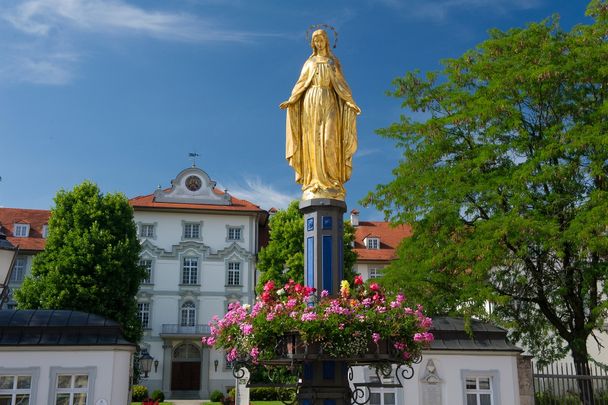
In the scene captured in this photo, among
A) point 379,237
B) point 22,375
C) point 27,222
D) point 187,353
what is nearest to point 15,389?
point 22,375

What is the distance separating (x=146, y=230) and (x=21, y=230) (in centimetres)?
925

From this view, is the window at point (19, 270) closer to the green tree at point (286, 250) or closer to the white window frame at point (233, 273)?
the white window frame at point (233, 273)

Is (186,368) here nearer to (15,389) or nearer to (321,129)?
(15,389)

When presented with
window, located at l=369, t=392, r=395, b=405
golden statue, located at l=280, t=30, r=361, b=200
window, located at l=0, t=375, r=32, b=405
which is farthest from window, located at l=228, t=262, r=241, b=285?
golden statue, located at l=280, t=30, r=361, b=200

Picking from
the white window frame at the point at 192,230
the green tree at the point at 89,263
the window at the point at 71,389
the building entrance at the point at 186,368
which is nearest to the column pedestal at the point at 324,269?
the window at the point at 71,389

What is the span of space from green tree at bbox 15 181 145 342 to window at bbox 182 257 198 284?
394 inches

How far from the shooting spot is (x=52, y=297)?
2912 centimetres

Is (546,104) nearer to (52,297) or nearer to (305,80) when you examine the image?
(305,80)

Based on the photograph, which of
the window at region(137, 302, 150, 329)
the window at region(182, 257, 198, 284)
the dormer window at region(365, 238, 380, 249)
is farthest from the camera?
the dormer window at region(365, 238, 380, 249)

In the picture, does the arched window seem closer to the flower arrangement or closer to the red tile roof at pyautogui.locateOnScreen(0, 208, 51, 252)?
the red tile roof at pyautogui.locateOnScreen(0, 208, 51, 252)

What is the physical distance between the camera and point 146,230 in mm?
41938

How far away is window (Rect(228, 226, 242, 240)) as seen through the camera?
141 ft

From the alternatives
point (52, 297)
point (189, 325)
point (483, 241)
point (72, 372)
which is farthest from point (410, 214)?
point (189, 325)

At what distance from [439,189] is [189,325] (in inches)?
1072
